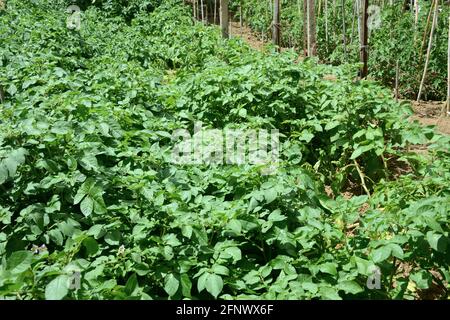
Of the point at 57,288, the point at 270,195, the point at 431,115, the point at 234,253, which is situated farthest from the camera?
the point at 431,115

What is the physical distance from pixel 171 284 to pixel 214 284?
0.19 meters

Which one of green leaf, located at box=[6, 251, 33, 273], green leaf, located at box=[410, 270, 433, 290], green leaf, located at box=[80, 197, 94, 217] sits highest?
green leaf, located at box=[6, 251, 33, 273]

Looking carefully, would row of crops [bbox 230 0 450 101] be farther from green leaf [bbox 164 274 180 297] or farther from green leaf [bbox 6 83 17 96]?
green leaf [bbox 164 274 180 297]

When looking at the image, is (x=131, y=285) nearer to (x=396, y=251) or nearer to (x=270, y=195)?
(x=270, y=195)

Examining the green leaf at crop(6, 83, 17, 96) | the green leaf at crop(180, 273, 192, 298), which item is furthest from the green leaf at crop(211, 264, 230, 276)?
the green leaf at crop(6, 83, 17, 96)

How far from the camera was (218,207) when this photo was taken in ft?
8.52

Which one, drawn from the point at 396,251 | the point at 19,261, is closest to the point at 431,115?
the point at 396,251

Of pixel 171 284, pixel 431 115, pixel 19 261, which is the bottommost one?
pixel 431 115

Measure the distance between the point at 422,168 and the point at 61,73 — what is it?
3.05m

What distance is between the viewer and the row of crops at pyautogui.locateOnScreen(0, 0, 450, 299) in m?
2.20

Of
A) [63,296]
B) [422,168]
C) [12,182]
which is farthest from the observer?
[422,168]
